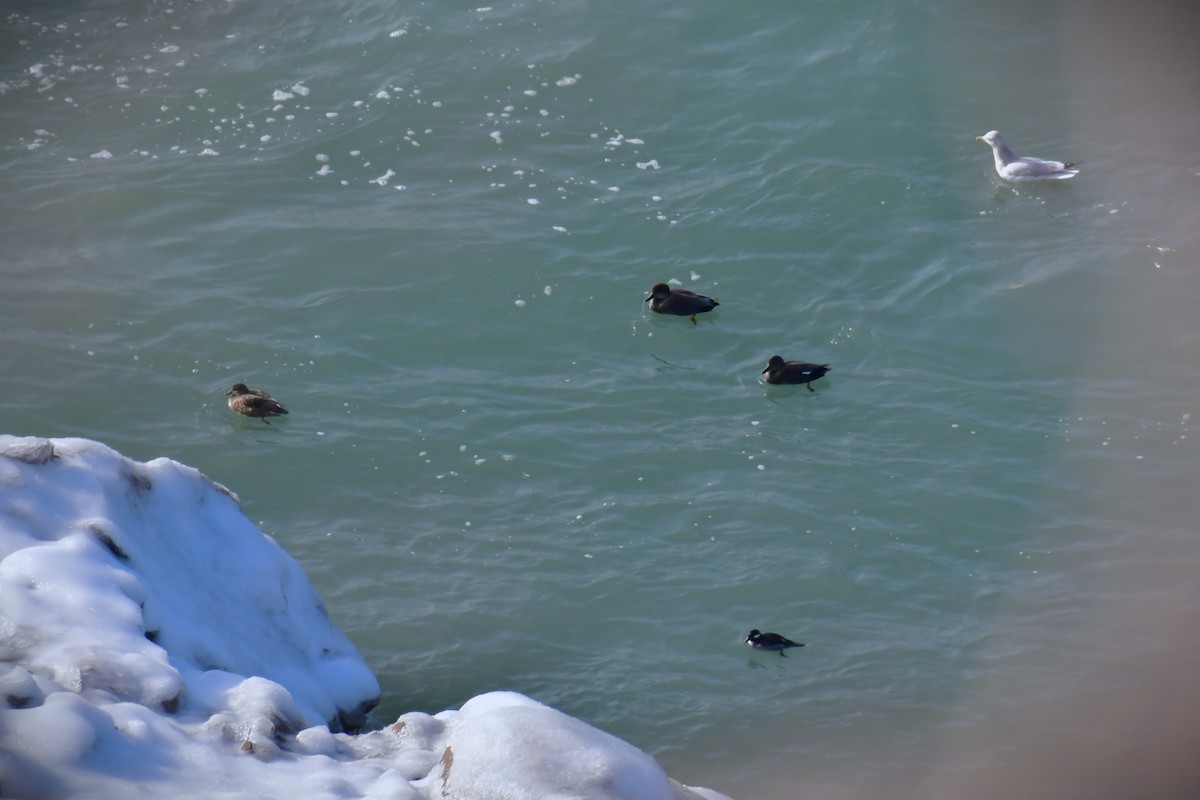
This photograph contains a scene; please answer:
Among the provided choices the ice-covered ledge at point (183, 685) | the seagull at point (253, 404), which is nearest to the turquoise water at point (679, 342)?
the seagull at point (253, 404)

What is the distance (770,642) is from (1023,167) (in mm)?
7633

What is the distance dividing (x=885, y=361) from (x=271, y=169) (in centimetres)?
789

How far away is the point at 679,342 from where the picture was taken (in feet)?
41.5

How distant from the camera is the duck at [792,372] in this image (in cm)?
1170

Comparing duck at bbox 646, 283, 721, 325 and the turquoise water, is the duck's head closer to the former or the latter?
duck at bbox 646, 283, 721, 325

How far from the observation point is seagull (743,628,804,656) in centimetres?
902

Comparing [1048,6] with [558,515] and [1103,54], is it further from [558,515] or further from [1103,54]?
[558,515]

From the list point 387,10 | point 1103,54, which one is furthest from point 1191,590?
point 387,10

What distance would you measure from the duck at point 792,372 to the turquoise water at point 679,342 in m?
0.16

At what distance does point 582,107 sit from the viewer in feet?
51.6

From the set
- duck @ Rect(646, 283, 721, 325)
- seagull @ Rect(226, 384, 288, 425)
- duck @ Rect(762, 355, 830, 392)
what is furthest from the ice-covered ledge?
duck @ Rect(646, 283, 721, 325)

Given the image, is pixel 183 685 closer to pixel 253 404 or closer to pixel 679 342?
pixel 253 404

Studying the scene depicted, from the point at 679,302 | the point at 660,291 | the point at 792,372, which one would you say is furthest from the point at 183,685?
the point at 660,291

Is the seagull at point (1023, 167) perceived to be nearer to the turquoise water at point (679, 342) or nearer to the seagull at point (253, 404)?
the turquoise water at point (679, 342)
